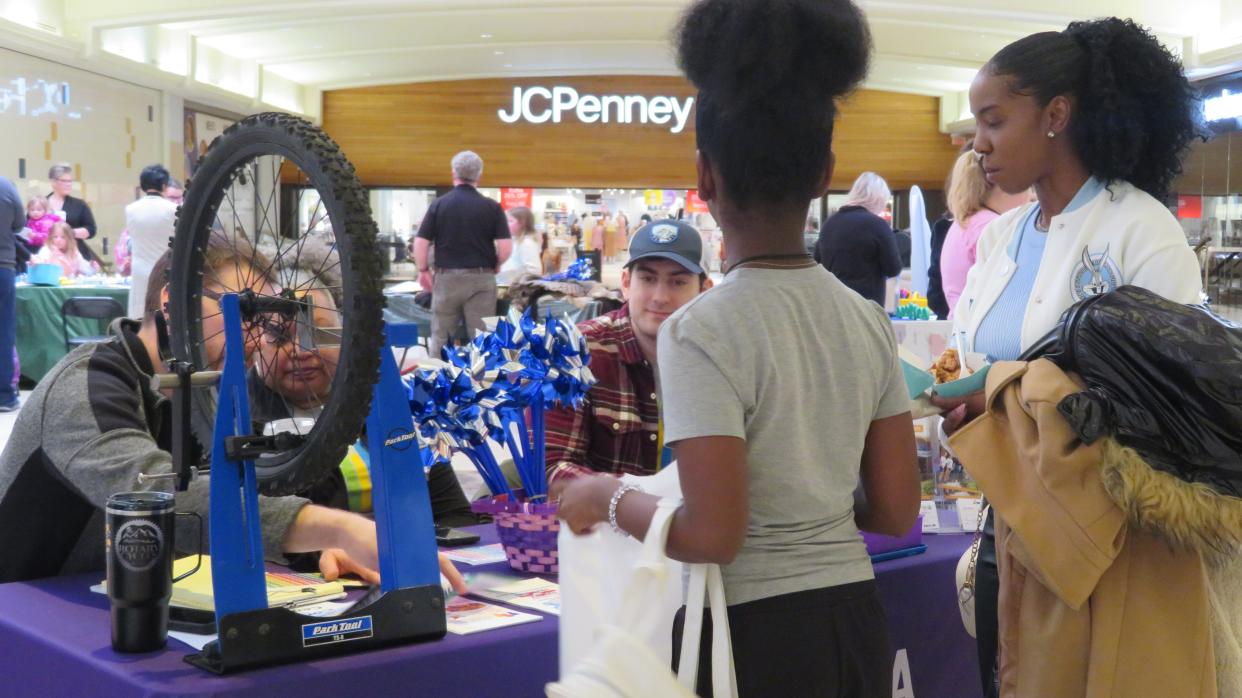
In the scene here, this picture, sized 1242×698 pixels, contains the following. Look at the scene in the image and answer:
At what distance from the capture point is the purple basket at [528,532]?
80.9 inches

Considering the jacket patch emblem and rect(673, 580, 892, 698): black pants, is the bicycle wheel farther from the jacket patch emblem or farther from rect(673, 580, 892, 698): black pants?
the jacket patch emblem

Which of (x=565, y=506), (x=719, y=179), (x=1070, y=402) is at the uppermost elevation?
(x=719, y=179)

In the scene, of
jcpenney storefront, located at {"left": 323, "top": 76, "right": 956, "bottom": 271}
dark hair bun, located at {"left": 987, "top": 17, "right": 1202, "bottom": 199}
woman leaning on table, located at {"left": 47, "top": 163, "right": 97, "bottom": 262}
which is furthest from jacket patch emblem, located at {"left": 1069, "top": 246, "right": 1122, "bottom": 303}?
jcpenney storefront, located at {"left": 323, "top": 76, "right": 956, "bottom": 271}

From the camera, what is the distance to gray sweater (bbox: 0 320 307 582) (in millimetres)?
1850

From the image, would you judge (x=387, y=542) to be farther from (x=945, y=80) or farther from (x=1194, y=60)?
(x=945, y=80)

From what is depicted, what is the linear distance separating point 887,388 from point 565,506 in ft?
1.32

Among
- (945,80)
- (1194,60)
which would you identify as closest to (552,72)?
(945,80)

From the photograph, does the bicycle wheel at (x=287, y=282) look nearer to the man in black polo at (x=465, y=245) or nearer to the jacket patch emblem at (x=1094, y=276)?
the jacket patch emblem at (x=1094, y=276)

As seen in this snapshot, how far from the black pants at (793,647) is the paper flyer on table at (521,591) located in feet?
1.89

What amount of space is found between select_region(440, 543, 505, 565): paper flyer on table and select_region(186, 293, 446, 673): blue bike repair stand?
18.0 inches

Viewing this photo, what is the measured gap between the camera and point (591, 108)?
53.3 ft

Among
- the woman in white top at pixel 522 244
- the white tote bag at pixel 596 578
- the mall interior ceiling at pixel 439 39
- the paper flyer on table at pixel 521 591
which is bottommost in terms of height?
the paper flyer on table at pixel 521 591

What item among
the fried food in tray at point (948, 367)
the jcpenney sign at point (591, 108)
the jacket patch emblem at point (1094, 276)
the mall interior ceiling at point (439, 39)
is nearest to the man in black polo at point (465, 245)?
the mall interior ceiling at point (439, 39)

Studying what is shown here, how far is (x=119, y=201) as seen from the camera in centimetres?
1285
